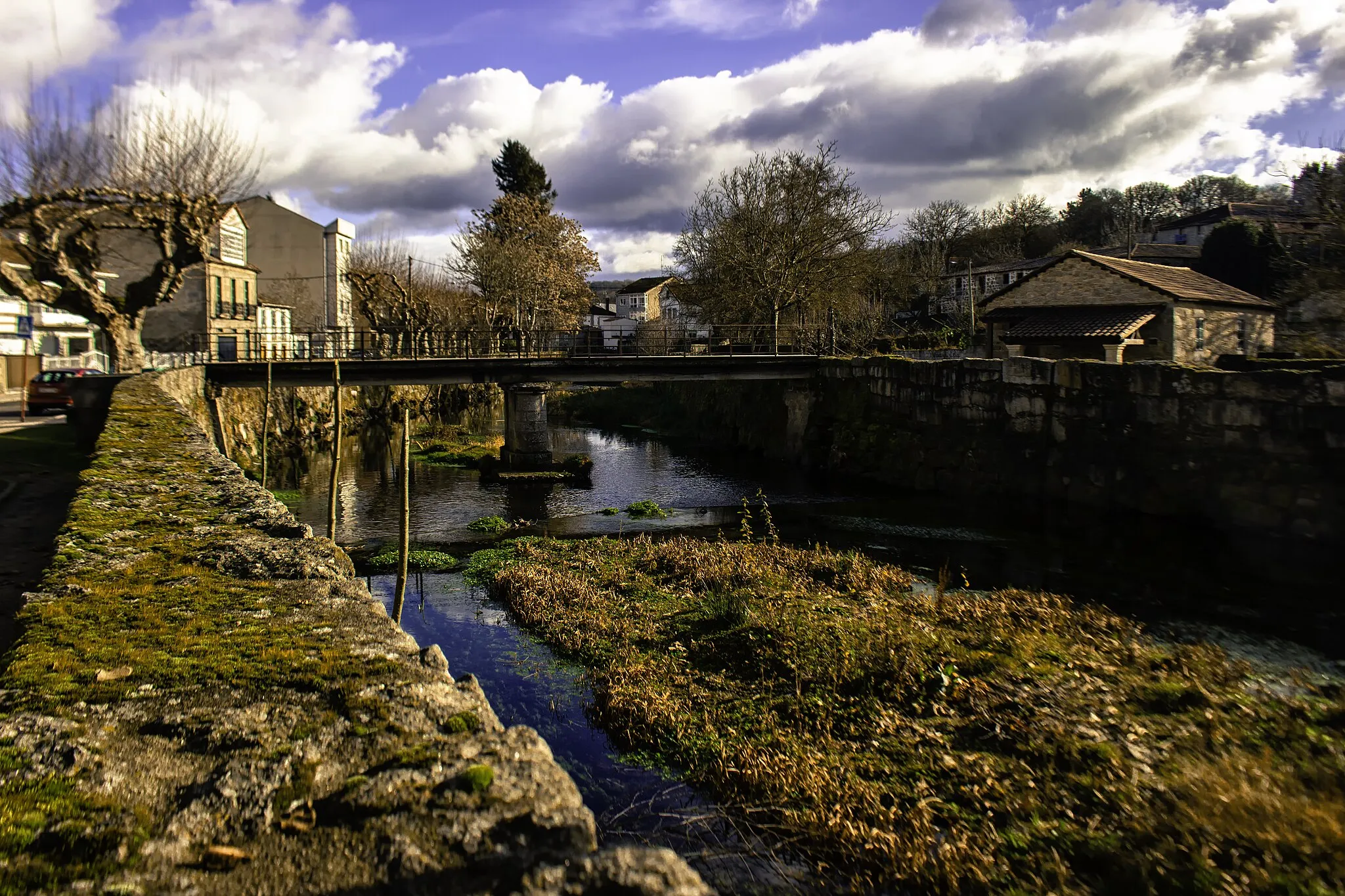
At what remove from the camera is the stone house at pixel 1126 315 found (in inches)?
1214

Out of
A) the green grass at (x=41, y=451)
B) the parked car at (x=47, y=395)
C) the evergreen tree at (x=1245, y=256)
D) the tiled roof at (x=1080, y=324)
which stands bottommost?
the green grass at (x=41, y=451)

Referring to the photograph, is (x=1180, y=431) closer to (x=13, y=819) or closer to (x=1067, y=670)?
(x=1067, y=670)

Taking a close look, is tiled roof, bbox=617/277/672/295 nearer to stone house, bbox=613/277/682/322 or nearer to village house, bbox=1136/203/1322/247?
stone house, bbox=613/277/682/322

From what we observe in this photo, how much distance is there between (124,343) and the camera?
93.7ft

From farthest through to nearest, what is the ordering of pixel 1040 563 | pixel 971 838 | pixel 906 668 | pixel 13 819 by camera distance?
pixel 1040 563 → pixel 906 668 → pixel 971 838 → pixel 13 819

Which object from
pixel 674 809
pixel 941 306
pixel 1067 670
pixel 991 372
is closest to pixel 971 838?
pixel 674 809

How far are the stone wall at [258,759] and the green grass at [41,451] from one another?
11749 millimetres

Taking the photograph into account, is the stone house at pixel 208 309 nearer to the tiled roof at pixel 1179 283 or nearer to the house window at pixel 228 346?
the house window at pixel 228 346

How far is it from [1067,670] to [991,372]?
17.9 metres

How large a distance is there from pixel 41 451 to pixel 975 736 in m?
19.2

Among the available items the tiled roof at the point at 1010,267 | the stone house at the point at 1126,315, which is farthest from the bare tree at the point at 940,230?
the stone house at the point at 1126,315

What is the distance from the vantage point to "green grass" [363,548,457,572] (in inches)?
702

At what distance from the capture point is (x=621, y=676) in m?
10.9

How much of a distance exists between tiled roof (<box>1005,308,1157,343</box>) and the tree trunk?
3086 centimetres
